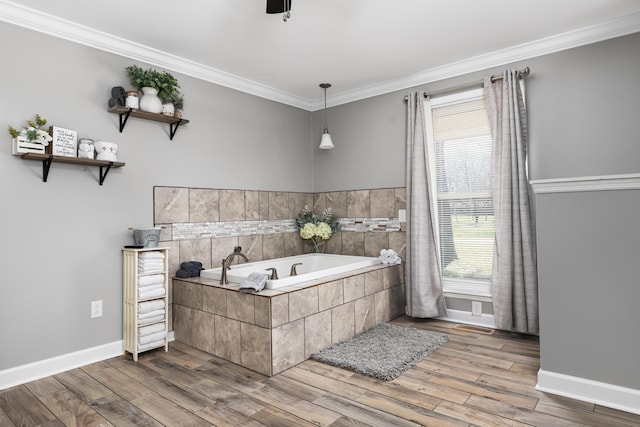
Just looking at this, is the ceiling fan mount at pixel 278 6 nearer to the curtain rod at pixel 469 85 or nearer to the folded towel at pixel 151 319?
the curtain rod at pixel 469 85

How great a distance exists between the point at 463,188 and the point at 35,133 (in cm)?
345

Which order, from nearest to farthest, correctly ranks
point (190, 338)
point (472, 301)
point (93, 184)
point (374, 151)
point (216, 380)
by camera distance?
point (216, 380) < point (93, 184) < point (190, 338) < point (472, 301) < point (374, 151)

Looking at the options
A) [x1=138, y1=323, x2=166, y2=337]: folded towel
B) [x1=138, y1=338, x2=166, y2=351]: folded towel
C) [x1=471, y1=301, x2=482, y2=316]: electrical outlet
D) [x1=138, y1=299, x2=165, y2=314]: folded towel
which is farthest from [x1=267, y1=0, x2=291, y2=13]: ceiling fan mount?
[x1=471, y1=301, x2=482, y2=316]: electrical outlet

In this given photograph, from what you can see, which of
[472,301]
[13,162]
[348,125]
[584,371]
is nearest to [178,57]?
[13,162]

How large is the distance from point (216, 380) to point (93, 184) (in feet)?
5.59

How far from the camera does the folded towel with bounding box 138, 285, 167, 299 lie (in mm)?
2840

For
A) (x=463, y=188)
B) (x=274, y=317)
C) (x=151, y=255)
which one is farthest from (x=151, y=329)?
(x=463, y=188)

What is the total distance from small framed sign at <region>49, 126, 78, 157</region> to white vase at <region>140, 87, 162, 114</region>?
56cm

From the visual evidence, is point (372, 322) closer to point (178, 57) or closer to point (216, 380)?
point (216, 380)

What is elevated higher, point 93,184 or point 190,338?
point 93,184

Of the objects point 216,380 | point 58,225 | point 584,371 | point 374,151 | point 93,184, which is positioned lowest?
point 216,380

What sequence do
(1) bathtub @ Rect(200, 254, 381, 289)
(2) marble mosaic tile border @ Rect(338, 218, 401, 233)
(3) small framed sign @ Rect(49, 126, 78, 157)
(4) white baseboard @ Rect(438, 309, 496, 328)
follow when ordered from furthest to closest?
(2) marble mosaic tile border @ Rect(338, 218, 401, 233)
(4) white baseboard @ Rect(438, 309, 496, 328)
(1) bathtub @ Rect(200, 254, 381, 289)
(3) small framed sign @ Rect(49, 126, 78, 157)

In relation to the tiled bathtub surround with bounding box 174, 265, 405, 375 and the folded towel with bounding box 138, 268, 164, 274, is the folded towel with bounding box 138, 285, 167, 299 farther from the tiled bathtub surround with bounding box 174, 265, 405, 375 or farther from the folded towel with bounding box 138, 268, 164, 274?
the tiled bathtub surround with bounding box 174, 265, 405, 375

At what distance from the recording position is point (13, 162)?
2488mm
